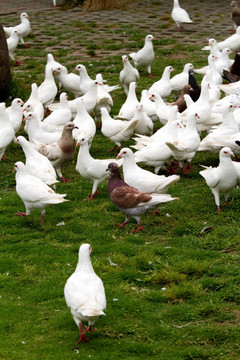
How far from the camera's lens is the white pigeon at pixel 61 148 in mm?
9930

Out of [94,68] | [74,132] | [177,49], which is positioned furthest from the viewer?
[177,49]

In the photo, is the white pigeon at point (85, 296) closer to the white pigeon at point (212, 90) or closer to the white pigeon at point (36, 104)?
the white pigeon at point (36, 104)

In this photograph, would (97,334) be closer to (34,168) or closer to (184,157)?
(34,168)

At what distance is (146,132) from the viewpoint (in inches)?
443

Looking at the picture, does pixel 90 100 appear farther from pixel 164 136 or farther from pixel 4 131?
pixel 164 136

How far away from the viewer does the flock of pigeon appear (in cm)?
805

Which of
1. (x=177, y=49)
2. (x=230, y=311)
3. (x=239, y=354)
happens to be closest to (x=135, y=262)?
(x=230, y=311)

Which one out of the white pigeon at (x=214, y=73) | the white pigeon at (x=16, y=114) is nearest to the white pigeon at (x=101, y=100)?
the white pigeon at (x=16, y=114)

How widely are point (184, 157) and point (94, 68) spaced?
6937 millimetres

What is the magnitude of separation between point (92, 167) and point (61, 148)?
3.16 feet

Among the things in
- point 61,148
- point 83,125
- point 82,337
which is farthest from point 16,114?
point 82,337

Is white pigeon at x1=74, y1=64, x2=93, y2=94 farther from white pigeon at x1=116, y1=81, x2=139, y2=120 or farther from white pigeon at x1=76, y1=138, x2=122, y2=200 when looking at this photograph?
white pigeon at x1=76, y1=138, x2=122, y2=200

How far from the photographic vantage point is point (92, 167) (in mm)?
9195

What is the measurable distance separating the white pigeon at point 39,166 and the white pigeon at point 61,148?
42 cm
